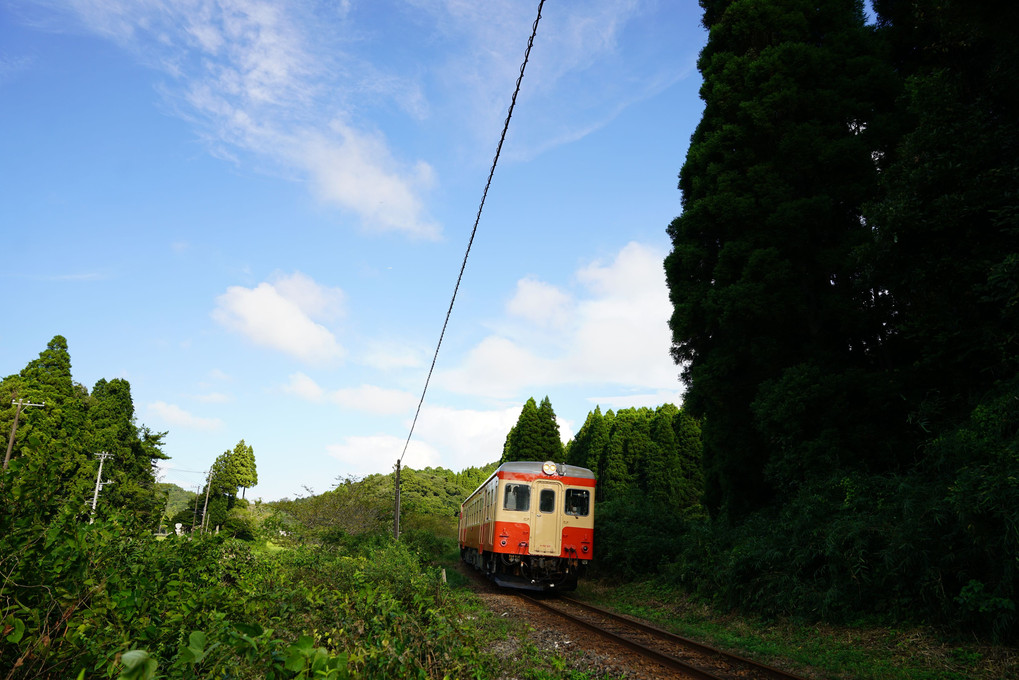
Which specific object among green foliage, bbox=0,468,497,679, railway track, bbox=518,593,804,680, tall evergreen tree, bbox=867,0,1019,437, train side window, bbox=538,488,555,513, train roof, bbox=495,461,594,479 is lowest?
railway track, bbox=518,593,804,680

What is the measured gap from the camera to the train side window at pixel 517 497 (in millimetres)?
14305

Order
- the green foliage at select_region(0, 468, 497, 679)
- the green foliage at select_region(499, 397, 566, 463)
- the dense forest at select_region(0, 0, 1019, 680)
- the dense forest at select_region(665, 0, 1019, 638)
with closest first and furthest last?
the green foliage at select_region(0, 468, 497, 679), the dense forest at select_region(0, 0, 1019, 680), the dense forest at select_region(665, 0, 1019, 638), the green foliage at select_region(499, 397, 566, 463)

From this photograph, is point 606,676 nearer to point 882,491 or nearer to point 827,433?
point 882,491

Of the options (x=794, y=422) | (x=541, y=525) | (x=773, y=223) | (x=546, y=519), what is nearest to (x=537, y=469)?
(x=546, y=519)

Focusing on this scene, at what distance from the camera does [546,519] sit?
14.3m

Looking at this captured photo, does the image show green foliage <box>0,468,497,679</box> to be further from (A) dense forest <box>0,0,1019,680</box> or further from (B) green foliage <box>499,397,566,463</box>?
(B) green foliage <box>499,397,566,463</box>

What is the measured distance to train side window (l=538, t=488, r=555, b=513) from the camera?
14.4m

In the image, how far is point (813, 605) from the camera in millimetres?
9469

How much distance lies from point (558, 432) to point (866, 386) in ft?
138

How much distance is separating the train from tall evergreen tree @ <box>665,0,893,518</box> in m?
3.87

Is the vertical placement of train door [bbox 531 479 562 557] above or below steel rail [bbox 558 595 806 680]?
above

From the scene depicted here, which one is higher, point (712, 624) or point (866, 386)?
point (866, 386)

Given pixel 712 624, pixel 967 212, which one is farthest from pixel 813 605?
pixel 967 212

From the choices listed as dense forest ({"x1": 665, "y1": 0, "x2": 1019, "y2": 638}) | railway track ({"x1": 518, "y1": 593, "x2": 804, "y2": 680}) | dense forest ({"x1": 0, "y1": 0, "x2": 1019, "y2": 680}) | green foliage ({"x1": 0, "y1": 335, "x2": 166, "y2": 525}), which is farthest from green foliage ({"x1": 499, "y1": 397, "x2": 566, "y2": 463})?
railway track ({"x1": 518, "y1": 593, "x2": 804, "y2": 680})
